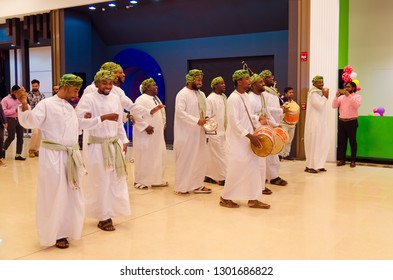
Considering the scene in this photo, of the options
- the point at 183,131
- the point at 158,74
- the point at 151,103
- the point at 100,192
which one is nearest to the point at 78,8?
the point at 158,74

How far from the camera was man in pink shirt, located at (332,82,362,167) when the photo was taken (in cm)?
869

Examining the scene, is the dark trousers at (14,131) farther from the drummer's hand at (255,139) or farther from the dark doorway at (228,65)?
the drummer's hand at (255,139)

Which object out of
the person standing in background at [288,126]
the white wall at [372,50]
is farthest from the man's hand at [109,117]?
the white wall at [372,50]

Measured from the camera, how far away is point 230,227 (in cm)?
485

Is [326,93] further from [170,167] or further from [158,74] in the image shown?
[158,74]

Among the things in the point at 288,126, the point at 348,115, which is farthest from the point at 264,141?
the point at 348,115

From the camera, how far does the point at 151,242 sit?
172 inches

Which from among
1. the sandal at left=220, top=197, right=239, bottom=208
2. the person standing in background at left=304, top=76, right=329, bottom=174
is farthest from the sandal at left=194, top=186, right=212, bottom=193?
the person standing in background at left=304, top=76, right=329, bottom=174

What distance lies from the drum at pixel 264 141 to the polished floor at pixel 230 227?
2.29 feet

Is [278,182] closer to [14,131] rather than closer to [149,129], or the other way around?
[149,129]

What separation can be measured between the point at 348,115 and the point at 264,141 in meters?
3.99

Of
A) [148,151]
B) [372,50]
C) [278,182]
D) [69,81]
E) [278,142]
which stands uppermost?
[372,50]

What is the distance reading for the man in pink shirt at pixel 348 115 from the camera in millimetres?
8688

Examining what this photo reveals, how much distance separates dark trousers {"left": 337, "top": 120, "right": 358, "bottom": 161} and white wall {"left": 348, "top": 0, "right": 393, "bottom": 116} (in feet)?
9.60
